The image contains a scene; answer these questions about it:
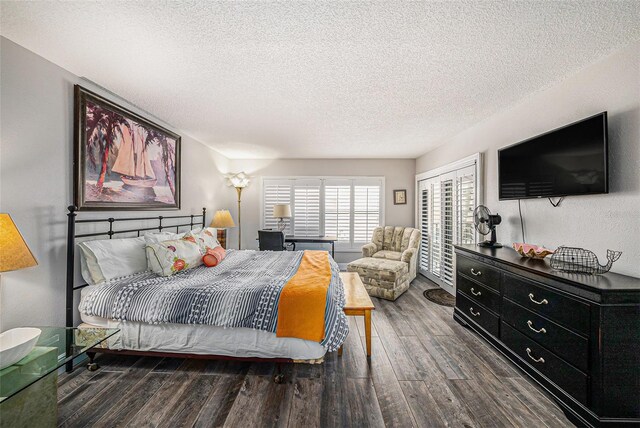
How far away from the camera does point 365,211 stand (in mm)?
5660

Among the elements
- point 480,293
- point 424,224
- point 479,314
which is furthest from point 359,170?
point 479,314

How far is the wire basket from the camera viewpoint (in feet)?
5.90

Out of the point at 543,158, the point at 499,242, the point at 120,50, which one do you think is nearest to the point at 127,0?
the point at 120,50

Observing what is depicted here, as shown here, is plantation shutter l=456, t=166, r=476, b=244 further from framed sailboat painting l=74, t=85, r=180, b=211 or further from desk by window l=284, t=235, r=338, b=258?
framed sailboat painting l=74, t=85, r=180, b=211

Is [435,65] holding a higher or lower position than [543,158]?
higher

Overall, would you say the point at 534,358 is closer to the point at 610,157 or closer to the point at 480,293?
the point at 480,293

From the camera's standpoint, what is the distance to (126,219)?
9.14 feet

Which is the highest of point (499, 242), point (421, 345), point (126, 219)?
point (126, 219)

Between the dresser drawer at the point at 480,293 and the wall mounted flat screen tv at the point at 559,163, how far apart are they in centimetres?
102

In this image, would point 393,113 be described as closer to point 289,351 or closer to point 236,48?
point 236,48

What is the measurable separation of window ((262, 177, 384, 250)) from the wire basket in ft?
12.3

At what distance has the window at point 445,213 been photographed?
12.0 feet

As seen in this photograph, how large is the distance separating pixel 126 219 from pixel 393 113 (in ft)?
10.6

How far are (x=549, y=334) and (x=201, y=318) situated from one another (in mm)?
2581
